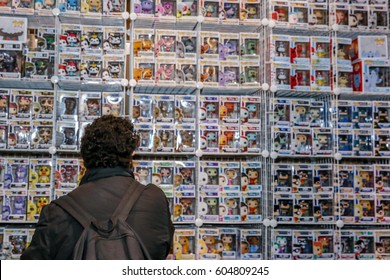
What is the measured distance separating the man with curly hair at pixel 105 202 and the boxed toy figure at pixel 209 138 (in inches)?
59.0

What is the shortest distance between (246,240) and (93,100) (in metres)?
1.58

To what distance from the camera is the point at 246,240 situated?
11.8 feet

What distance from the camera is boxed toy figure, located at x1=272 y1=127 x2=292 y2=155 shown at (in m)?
3.68

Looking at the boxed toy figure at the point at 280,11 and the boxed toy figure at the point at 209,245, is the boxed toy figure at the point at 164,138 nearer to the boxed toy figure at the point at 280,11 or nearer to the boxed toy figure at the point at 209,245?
the boxed toy figure at the point at 209,245

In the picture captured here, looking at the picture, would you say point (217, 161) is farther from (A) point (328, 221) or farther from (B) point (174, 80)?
(A) point (328, 221)

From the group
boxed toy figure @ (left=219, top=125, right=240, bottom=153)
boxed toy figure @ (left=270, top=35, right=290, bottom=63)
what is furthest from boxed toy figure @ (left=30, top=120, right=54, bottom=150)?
boxed toy figure @ (left=270, top=35, right=290, bottom=63)

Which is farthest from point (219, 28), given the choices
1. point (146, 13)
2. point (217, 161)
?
point (217, 161)

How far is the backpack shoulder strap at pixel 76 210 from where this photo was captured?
1.81 metres

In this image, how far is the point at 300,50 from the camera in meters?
3.80

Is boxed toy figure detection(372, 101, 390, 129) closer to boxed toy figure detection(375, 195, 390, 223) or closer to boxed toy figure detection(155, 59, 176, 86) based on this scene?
boxed toy figure detection(375, 195, 390, 223)

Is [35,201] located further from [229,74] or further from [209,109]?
[229,74]

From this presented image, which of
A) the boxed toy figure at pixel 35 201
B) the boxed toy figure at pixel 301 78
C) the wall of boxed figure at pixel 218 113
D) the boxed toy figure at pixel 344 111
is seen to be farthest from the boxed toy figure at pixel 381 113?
the boxed toy figure at pixel 35 201

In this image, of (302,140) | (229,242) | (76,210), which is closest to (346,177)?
(302,140)
